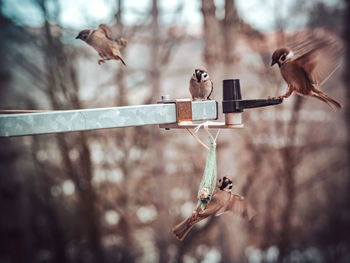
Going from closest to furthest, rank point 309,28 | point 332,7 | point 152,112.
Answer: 1. point 152,112
2. point 309,28
3. point 332,7

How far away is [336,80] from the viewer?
280 cm

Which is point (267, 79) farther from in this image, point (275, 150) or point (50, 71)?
point (50, 71)

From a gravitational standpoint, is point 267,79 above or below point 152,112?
above

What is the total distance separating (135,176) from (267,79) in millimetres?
1101

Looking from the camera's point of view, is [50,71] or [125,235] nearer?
[50,71]

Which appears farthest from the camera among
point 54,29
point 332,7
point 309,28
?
point 332,7

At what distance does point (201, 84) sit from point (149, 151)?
181cm

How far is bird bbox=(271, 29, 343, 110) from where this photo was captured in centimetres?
68

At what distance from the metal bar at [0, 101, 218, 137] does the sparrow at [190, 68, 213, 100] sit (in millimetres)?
170

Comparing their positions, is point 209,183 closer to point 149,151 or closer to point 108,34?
point 108,34

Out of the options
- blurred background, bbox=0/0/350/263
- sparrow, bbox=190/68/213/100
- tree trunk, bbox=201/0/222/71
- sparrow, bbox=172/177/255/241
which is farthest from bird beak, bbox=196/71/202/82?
blurred background, bbox=0/0/350/263

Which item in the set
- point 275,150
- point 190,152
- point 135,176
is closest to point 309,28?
point 275,150

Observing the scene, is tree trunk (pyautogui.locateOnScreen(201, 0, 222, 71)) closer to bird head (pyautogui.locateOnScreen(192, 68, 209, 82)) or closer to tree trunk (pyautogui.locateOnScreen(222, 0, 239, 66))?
tree trunk (pyautogui.locateOnScreen(222, 0, 239, 66))

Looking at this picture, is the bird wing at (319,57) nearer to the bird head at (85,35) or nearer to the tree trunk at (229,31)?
the bird head at (85,35)
